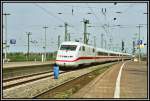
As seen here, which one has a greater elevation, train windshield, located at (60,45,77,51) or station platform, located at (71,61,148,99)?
train windshield, located at (60,45,77,51)

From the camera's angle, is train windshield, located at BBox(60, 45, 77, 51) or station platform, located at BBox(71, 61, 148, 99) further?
train windshield, located at BBox(60, 45, 77, 51)

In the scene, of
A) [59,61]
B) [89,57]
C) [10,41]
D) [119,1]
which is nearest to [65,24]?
[10,41]

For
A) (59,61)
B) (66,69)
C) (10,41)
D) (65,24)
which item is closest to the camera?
(59,61)

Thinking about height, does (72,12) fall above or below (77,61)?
above

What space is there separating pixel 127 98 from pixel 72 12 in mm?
29921

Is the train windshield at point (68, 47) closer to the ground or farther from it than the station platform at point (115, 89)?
farther from it

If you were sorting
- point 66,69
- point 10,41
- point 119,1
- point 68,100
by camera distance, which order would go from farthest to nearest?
point 10,41
point 66,69
point 119,1
point 68,100

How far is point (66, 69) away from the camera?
4338 centimetres

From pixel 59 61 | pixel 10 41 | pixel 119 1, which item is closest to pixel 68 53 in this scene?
pixel 59 61

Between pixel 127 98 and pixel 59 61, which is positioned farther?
pixel 59 61

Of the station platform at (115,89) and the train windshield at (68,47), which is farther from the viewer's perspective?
the train windshield at (68,47)

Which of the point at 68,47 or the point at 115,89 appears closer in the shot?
the point at 115,89

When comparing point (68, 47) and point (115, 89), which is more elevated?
point (68, 47)

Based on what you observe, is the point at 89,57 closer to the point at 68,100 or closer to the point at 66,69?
the point at 66,69
